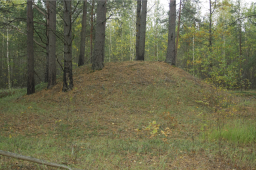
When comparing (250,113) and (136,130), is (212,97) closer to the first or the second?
(250,113)

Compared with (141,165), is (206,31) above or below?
above

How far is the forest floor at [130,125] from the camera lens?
3.75 m

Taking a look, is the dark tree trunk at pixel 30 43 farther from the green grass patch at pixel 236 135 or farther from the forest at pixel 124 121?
the green grass patch at pixel 236 135

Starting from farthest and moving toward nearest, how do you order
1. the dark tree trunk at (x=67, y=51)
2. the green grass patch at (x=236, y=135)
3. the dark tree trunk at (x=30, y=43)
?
the dark tree trunk at (x=30, y=43) → the dark tree trunk at (x=67, y=51) → the green grass patch at (x=236, y=135)

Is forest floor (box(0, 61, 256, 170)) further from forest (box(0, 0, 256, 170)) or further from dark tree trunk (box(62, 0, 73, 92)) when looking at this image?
dark tree trunk (box(62, 0, 73, 92))

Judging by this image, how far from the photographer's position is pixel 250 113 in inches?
301

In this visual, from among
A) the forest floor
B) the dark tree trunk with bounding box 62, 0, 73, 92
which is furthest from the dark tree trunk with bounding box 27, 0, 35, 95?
the dark tree trunk with bounding box 62, 0, 73, 92

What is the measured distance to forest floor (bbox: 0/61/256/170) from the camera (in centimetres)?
375

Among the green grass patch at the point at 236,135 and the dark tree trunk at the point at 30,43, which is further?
the dark tree trunk at the point at 30,43

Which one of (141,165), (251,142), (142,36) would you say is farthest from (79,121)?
(142,36)

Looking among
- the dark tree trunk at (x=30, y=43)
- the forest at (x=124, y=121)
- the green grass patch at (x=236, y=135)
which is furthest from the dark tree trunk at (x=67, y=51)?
the green grass patch at (x=236, y=135)

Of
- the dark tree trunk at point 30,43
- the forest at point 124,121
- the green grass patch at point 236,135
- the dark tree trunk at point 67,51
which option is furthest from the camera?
the dark tree trunk at point 30,43

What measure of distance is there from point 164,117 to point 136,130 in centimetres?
169

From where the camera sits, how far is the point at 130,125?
6.48 m
